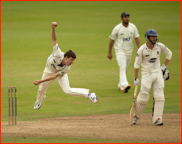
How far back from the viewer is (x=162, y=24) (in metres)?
30.5

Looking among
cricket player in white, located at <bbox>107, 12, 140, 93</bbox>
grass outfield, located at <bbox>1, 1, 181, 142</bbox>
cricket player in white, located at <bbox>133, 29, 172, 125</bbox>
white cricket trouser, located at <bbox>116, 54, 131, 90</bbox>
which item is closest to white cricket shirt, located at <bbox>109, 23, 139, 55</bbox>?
cricket player in white, located at <bbox>107, 12, 140, 93</bbox>

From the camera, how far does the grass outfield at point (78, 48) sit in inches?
427

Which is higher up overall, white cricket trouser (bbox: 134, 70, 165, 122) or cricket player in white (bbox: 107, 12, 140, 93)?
cricket player in white (bbox: 107, 12, 140, 93)

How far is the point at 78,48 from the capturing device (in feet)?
76.0

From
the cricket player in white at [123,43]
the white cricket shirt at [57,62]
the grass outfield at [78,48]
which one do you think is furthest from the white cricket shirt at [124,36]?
the white cricket shirt at [57,62]

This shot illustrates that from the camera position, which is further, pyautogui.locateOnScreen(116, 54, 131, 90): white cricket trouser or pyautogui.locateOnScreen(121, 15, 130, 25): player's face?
pyautogui.locateOnScreen(116, 54, 131, 90): white cricket trouser

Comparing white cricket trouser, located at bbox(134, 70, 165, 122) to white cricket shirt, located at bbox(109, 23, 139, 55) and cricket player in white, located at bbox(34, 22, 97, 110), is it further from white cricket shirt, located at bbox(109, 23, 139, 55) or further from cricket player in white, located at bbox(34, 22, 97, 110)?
white cricket shirt, located at bbox(109, 23, 139, 55)

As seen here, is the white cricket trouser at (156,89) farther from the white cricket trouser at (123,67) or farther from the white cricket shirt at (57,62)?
the white cricket trouser at (123,67)

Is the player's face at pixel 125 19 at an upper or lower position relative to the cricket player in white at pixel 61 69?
upper

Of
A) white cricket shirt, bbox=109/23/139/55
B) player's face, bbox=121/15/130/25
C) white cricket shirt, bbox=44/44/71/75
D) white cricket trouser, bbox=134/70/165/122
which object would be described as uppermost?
player's face, bbox=121/15/130/25

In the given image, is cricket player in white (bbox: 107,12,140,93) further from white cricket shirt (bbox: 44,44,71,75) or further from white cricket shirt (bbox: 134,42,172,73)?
white cricket shirt (bbox: 44,44,71,75)

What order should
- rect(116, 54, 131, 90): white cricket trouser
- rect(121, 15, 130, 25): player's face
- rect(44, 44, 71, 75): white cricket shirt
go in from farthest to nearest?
rect(116, 54, 131, 90): white cricket trouser → rect(121, 15, 130, 25): player's face → rect(44, 44, 71, 75): white cricket shirt

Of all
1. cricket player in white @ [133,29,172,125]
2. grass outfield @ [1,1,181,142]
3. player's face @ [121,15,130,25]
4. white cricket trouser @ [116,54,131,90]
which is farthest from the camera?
white cricket trouser @ [116,54,131,90]

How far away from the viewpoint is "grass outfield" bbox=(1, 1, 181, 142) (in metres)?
10.8
